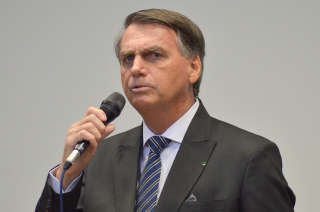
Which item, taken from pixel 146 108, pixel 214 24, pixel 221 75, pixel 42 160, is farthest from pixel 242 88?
pixel 42 160

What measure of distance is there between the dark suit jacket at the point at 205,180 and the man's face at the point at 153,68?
174mm

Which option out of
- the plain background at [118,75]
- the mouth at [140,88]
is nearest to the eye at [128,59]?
the mouth at [140,88]

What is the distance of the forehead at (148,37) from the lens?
2.18 m

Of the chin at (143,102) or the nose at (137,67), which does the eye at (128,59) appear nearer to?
the nose at (137,67)

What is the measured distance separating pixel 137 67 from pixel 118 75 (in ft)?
3.95

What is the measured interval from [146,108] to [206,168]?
38cm

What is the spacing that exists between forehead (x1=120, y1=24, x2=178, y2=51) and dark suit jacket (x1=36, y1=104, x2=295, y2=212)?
1.19 ft

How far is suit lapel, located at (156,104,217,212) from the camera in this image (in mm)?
1936

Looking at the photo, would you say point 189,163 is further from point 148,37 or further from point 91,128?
point 148,37

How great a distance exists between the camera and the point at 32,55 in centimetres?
341

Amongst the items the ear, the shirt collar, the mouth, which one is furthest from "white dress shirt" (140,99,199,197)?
the mouth

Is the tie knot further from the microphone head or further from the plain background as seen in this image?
the plain background

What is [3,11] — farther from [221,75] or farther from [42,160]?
[221,75]

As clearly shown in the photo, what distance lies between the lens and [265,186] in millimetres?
1916
